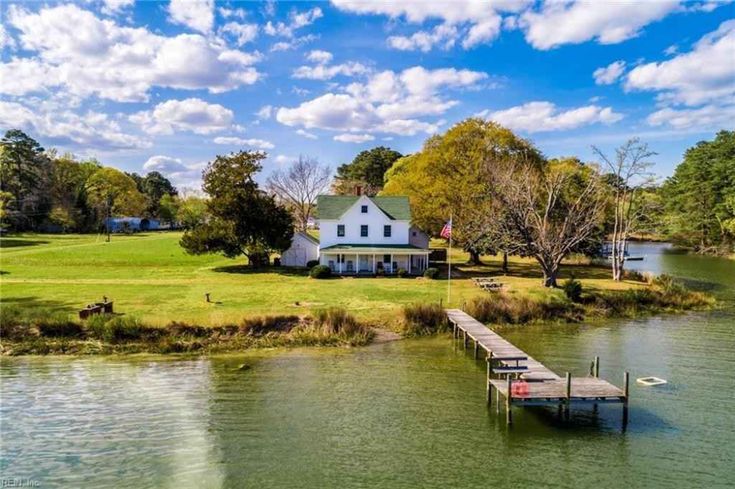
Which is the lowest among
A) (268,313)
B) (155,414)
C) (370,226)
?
(155,414)

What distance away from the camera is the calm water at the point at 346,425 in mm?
14172

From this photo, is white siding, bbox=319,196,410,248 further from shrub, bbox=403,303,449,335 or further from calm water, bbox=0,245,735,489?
calm water, bbox=0,245,735,489

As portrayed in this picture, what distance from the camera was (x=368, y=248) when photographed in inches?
1874

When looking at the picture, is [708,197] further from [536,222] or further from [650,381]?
[650,381]

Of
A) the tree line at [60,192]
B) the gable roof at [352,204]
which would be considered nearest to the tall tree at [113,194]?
the tree line at [60,192]

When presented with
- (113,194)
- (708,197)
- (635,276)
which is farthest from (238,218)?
(708,197)

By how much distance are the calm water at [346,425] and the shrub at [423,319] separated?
3776mm

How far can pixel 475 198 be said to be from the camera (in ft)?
169

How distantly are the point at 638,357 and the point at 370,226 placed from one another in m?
28.6

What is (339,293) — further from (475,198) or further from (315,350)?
(475,198)

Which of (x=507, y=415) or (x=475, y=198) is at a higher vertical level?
(x=475, y=198)

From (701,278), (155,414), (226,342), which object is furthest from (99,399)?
(701,278)

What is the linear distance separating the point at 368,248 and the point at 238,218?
1237 cm

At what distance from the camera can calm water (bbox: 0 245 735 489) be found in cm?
1417
